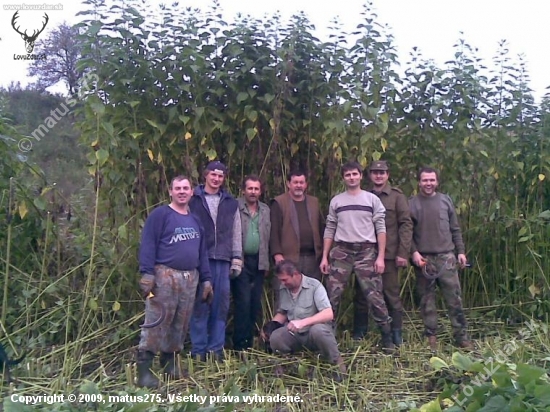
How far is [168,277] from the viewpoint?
4.50 metres

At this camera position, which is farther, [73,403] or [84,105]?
[84,105]

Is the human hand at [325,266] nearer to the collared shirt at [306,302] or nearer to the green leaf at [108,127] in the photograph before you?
the collared shirt at [306,302]

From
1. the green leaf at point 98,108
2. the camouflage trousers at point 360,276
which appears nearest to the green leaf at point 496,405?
the camouflage trousers at point 360,276

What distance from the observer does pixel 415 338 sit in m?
5.59

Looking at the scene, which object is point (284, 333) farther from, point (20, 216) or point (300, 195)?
point (20, 216)

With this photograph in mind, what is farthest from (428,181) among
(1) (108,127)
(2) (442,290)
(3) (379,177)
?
(1) (108,127)

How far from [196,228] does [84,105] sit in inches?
57.9

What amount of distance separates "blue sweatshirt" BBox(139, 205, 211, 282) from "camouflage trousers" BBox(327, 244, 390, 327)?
1.16 meters

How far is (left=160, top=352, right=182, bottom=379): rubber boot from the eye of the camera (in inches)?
181

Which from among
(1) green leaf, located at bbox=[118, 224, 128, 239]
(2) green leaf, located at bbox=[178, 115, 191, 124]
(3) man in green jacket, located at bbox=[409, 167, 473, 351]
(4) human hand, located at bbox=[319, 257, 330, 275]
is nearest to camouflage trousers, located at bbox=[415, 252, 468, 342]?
(3) man in green jacket, located at bbox=[409, 167, 473, 351]

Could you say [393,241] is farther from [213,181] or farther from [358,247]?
[213,181]

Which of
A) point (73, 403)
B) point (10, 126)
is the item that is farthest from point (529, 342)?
point (10, 126)

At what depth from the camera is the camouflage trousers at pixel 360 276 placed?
516cm

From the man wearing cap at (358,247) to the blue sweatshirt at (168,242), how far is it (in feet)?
3.82
